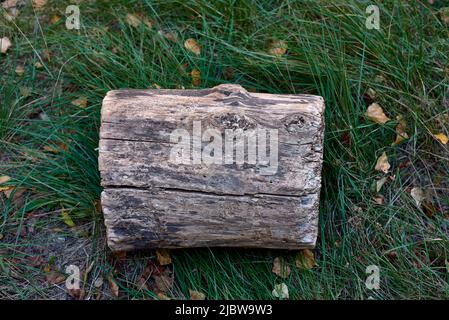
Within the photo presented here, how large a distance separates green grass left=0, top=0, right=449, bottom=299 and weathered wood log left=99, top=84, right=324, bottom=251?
343 mm

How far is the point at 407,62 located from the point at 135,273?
1821 millimetres

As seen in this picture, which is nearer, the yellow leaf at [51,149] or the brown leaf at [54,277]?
the brown leaf at [54,277]

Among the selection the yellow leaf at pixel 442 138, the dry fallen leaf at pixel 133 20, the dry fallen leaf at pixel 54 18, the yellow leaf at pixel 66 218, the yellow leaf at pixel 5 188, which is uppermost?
the dry fallen leaf at pixel 133 20

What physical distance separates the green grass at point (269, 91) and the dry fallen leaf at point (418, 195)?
1.3 inches

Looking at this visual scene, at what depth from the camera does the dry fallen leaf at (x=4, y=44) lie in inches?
142

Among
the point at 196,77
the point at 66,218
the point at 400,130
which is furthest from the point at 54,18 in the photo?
the point at 400,130

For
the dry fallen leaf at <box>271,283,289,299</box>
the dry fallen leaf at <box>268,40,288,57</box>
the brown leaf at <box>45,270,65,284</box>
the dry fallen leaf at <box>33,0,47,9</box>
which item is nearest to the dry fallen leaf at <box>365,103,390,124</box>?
the dry fallen leaf at <box>268,40,288,57</box>

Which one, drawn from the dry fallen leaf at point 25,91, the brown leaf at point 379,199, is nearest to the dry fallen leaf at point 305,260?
the brown leaf at point 379,199

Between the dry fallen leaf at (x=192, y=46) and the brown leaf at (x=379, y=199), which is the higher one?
the dry fallen leaf at (x=192, y=46)

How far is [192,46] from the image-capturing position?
11.3 feet

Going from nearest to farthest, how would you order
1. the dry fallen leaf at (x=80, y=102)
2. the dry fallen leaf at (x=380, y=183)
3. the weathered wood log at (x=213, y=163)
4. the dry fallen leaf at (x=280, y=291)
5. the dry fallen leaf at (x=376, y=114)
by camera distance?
1. the weathered wood log at (x=213, y=163)
2. the dry fallen leaf at (x=280, y=291)
3. the dry fallen leaf at (x=380, y=183)
4. the dry fallen leaf at (x=376, y=114)
5. the dry fallen leaf at (x=80, y=102)

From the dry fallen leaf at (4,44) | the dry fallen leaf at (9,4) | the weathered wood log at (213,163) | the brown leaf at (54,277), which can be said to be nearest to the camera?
the weathered wood log at (213,163)

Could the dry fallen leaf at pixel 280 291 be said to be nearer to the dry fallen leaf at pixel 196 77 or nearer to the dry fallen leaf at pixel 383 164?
the dry fallen leaf at pixel 383 164

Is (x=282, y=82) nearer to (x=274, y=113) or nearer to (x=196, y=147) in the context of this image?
(x=274, y=113)
